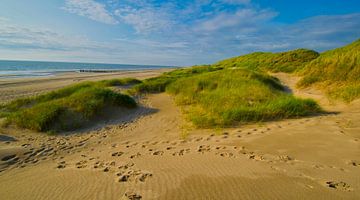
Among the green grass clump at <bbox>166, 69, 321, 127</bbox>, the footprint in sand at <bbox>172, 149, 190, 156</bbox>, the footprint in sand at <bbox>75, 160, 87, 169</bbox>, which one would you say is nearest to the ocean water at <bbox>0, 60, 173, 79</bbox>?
the green grass clump at <bbox>166, 69, 321, 127</bbox>

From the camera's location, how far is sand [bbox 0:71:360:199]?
3.46 m

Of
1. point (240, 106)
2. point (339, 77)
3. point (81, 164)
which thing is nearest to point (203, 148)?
point (81, 164)

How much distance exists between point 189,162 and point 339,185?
2359mm

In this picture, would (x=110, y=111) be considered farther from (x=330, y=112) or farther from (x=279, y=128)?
(x=330, y=112)

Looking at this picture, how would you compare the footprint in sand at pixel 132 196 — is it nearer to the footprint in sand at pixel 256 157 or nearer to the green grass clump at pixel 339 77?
the footprint in sand at pixel 256 157

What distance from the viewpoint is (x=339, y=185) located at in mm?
3416

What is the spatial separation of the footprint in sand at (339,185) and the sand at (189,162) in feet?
0.04

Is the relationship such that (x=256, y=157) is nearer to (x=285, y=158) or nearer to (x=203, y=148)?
(x=285, y=158)

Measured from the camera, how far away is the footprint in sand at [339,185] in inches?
131

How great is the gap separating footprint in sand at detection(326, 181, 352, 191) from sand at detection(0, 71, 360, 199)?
0.04 feet

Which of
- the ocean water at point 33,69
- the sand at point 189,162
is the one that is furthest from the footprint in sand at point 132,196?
the ocean water at point 33,69

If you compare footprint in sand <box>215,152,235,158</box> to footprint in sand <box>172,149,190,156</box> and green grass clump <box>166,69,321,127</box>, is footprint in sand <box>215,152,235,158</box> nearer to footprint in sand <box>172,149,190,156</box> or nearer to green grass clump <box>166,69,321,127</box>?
footprint in sand <box>172,149,190,156</box>

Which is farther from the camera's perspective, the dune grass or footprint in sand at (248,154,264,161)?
the dune grass

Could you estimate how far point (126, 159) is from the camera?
489 centimetres
